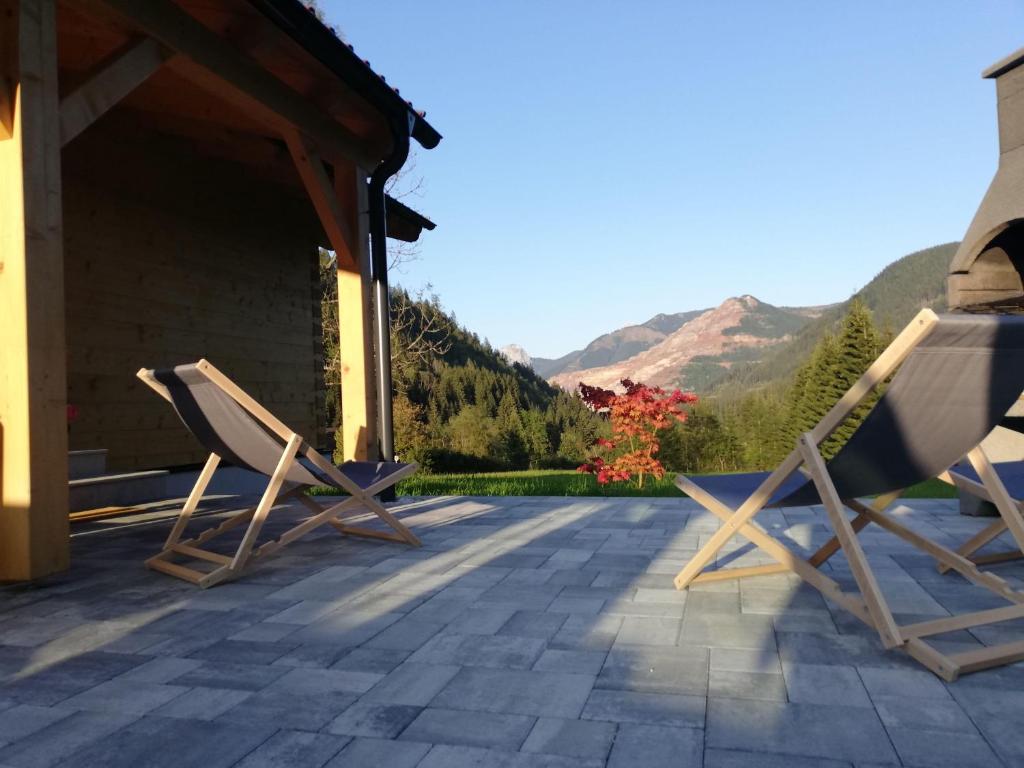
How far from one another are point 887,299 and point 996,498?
421 feet

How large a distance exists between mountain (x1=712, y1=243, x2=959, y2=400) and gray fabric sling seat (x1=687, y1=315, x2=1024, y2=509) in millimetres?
107913

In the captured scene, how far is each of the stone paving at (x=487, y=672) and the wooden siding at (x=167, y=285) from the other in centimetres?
291

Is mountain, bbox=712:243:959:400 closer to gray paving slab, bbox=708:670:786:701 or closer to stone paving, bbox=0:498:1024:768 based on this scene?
stone paving, bbox=0:498:1024:768

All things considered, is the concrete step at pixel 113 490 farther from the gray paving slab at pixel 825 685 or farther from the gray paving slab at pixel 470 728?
the gray paving slab at pixel 825 685

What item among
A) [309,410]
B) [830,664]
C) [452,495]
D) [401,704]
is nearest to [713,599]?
[830,664]

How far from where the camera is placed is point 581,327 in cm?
6550

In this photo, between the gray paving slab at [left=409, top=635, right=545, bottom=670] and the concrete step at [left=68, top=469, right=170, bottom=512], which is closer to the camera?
the gray paving slab at [left=409, top=635, right=545, bottom=670]

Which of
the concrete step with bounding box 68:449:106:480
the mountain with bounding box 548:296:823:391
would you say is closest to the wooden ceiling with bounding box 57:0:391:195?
the concrete step with bounding box 68:449:106:480

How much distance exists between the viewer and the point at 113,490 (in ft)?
17.1

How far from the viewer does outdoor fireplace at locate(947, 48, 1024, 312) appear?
4.79m

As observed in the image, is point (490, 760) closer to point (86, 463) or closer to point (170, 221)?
point (86, 463)

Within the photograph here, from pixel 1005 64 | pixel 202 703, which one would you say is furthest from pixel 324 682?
pixel 1005 64

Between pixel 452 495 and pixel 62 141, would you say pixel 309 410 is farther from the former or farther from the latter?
pixel 62 141

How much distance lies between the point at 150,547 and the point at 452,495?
266 centimetres
